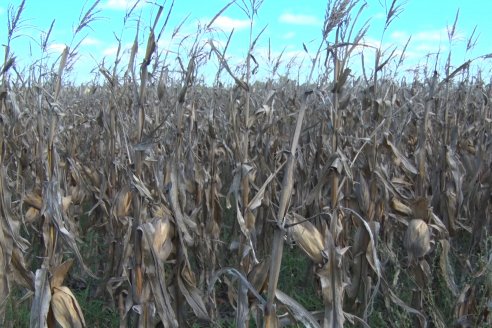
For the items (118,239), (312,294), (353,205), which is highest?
(353,205)

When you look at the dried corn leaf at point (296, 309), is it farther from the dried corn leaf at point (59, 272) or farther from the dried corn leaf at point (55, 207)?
the dried corn leaf at point (55, 207)

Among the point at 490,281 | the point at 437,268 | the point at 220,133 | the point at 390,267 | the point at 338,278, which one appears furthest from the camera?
the point at 220,133

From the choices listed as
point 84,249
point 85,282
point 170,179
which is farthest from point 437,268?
point 84,249

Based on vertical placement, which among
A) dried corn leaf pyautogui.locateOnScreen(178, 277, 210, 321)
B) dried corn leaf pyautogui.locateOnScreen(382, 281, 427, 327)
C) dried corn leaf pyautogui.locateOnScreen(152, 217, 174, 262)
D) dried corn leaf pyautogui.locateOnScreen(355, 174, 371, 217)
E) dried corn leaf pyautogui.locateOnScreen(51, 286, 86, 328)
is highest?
dried corn leaf pyautogui.locateOnScreen(355, 174, 371, 217)

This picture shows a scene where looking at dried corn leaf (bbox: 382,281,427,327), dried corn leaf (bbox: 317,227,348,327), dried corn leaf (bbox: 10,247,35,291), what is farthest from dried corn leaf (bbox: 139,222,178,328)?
dried corn leaf (bbox: 382,281,427,327)

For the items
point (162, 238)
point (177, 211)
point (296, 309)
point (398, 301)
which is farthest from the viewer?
point (398, 301)

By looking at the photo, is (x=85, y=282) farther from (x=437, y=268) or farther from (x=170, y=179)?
(x=437, y=268)

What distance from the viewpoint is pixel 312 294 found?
3.86 m

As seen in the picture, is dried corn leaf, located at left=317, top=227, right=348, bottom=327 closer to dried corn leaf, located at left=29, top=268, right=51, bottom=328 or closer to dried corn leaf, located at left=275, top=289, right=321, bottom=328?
dried corn leaf, located at left=275, top=289, right=321, bottom=328

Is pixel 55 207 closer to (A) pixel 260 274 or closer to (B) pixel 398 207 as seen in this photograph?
(A) pixel 260 274

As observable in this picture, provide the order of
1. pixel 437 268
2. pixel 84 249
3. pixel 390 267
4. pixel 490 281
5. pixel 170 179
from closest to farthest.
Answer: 1. pixel 490 281
2. pixel 170 179
3. pixel 437 268
4. pixel 390 267
5. pixel 84 249

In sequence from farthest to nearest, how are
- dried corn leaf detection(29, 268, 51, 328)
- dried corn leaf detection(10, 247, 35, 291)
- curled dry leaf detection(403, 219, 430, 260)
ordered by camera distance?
curled dry leaf detection(403, 219, 430, 260) < dried corn leaf detection(10, 247, 35, 291) < dried corn leaf detection(29, 268, 51, 328)

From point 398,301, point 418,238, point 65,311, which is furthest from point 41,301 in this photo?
point 418,238

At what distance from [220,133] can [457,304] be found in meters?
3.22
